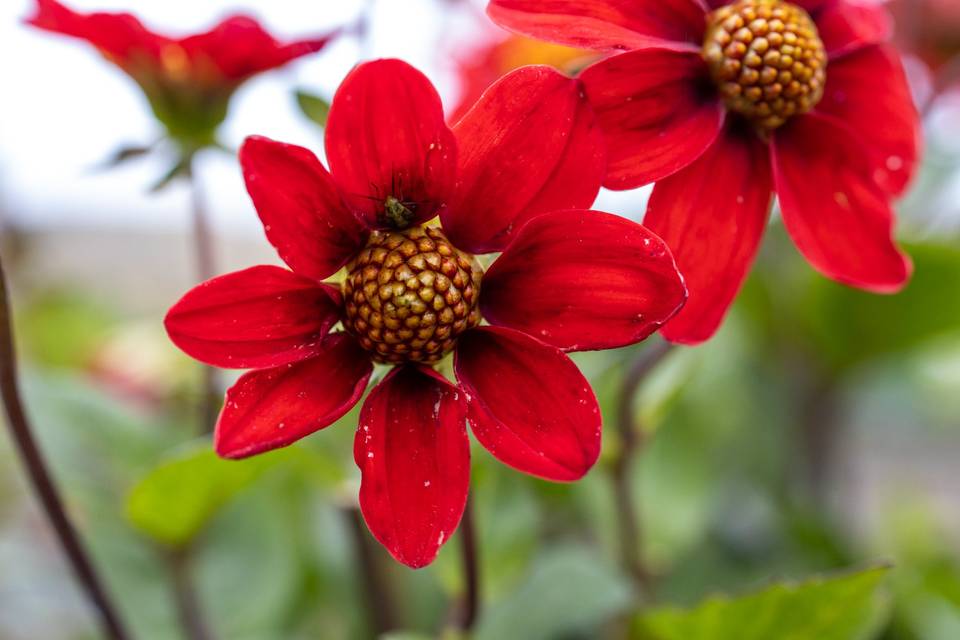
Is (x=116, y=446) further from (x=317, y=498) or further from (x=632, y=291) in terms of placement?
(x=632, y=291)

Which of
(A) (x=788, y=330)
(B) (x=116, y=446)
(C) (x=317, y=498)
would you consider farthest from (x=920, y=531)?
(B) (x=116, y=446)

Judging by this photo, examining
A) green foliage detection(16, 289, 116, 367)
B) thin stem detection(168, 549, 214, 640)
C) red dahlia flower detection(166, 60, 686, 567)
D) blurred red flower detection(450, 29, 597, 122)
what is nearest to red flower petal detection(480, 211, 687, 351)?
red dahlia flower detection(166, 60, 686, 567)

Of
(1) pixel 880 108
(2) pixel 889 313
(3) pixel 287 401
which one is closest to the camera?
(3) pixel 287 401

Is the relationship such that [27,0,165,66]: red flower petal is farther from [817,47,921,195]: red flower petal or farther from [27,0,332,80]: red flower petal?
[817,47,921,195]: red flower petal

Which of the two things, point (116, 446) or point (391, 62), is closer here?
point (391, 62)

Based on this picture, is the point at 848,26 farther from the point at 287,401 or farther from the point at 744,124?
the point at 287,401

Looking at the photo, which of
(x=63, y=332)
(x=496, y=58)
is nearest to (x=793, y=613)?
(x=496, y=58)
